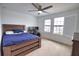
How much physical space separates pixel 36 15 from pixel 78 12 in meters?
1.10

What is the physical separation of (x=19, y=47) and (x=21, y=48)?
4.2 inches

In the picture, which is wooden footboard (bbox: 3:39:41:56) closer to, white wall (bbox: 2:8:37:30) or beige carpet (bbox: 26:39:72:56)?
beige carpet (bbox: 26:39:72:56)

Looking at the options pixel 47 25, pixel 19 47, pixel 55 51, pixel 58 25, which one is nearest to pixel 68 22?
pixel 58 25

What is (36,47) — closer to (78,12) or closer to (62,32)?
(62,32)

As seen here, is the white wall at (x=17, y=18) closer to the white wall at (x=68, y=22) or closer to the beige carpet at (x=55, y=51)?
the white wall at (x=68, y=22)

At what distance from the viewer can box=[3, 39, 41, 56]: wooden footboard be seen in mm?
1761

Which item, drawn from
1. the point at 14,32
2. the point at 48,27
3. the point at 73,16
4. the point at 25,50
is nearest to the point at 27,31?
the point at 14,32

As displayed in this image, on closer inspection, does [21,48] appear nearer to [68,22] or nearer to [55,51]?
[55,51]

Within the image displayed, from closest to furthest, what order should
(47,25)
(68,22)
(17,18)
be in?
(68,22), (17,18), (47,25)

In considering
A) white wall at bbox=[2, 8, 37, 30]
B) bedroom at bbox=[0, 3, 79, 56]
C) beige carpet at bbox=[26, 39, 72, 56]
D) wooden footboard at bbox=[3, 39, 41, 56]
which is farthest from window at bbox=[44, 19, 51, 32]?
wooden footboard at bbox=[3, 39, 41, 56]

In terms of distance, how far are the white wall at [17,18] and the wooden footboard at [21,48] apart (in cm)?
78

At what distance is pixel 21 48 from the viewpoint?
85.1 inches

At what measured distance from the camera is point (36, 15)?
1.90m

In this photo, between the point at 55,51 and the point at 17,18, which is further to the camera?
the point at 55,51
